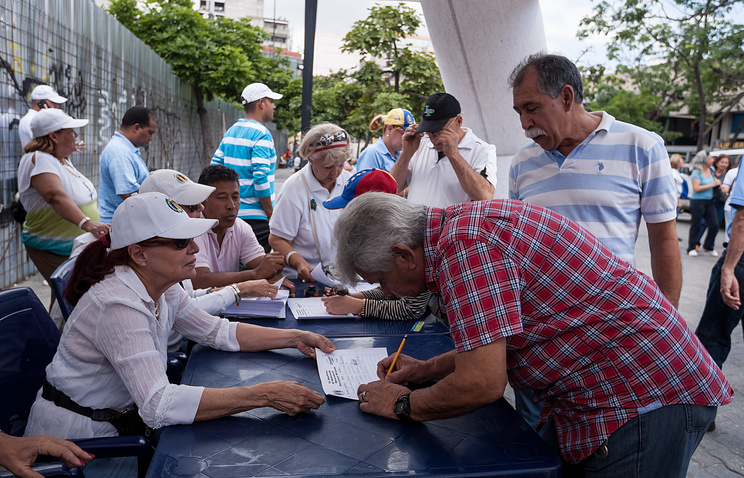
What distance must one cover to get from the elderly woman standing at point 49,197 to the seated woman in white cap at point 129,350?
226 centimetres

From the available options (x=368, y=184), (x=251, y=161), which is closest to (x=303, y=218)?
(x=368, y=184)

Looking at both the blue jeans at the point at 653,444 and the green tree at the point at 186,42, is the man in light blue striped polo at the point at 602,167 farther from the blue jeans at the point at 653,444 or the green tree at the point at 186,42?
the green tree at the point at 186,42

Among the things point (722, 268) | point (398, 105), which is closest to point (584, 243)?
point (722, 268)

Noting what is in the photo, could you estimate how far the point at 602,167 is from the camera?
241 centimetres

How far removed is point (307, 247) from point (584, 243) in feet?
7.86

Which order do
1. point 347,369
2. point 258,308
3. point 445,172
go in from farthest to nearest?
point 445,172, point 258,308, point 347,369

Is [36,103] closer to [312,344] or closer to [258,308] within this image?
[258,308]

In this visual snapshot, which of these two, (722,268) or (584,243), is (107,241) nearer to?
(584,243)

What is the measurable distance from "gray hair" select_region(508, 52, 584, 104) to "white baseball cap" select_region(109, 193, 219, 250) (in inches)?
56.9

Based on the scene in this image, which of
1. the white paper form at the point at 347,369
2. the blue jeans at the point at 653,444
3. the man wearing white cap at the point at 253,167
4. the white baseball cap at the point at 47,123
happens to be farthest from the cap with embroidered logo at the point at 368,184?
the white baseball cap at the point at 47,123

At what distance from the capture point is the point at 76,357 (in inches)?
75.7

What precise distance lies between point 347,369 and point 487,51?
4184 mm

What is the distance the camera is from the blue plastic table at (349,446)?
1.46 m

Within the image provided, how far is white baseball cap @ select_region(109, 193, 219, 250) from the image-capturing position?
1.94 metres
